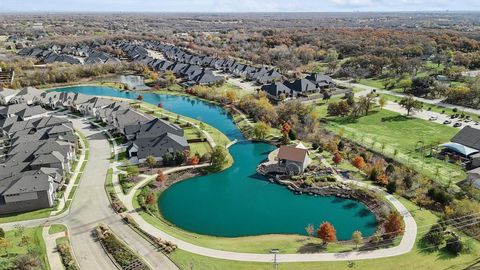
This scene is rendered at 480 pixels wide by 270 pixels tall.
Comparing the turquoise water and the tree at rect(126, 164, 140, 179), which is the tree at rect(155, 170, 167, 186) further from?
the tree at rect(126, 164, 140, 179)

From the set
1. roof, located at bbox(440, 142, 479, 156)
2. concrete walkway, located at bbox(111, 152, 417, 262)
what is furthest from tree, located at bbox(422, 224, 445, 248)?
roof, located at bbox(440, 142, 479, 156)

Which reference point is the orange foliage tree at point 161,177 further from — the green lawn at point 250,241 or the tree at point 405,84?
the tree at point 405,84

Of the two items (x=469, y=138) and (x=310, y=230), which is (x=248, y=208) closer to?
(x=310, y=230)

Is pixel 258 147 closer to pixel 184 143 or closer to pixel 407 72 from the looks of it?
pixel 184 143

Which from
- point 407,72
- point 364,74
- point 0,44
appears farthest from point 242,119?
point 0,44

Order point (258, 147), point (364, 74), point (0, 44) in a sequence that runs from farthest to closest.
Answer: point (0, 44) < point (364, 74) < point (258, 147)

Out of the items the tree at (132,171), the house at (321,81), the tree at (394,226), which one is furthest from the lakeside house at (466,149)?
the tree at (132,171)
